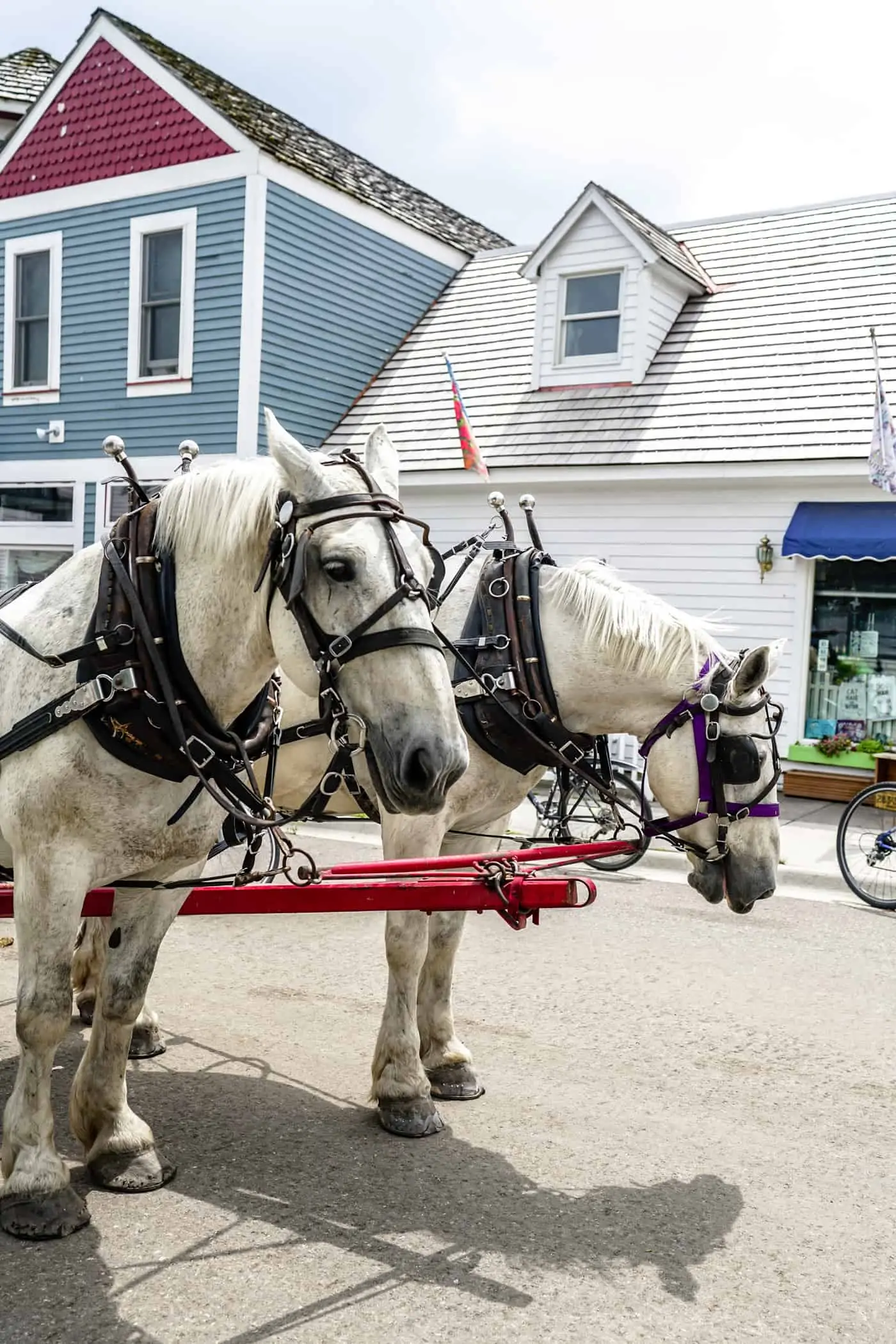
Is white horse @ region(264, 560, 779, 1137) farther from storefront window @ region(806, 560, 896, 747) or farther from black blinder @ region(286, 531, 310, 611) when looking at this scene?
storefront window @ region(806, 560, 896, 747)

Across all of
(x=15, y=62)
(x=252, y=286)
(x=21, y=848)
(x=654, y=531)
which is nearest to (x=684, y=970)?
(x=21, y=848)

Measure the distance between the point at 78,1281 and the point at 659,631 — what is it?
258cm

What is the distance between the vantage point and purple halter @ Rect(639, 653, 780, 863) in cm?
396

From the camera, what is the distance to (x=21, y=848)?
9.98 ft

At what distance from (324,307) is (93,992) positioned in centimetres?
1171

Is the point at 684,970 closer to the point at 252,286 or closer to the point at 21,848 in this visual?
the point at 21,848

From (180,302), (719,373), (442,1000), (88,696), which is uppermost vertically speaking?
(180,302)

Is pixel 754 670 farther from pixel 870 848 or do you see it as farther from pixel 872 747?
pixel 872 747

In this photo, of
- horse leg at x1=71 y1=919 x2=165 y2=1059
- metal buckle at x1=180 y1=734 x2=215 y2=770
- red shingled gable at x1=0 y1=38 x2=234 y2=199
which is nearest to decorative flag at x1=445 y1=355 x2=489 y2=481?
red shingled gable at x1=0 y1=38 x2=234 y2=199

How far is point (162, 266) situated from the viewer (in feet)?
49.0

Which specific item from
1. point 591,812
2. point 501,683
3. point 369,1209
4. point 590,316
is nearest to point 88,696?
point 501,683

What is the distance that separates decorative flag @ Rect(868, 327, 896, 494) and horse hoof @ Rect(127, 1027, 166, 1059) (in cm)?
816

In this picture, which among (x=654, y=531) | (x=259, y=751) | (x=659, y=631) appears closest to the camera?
(x=259, y=751)

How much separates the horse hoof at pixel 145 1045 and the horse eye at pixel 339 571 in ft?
8.91
